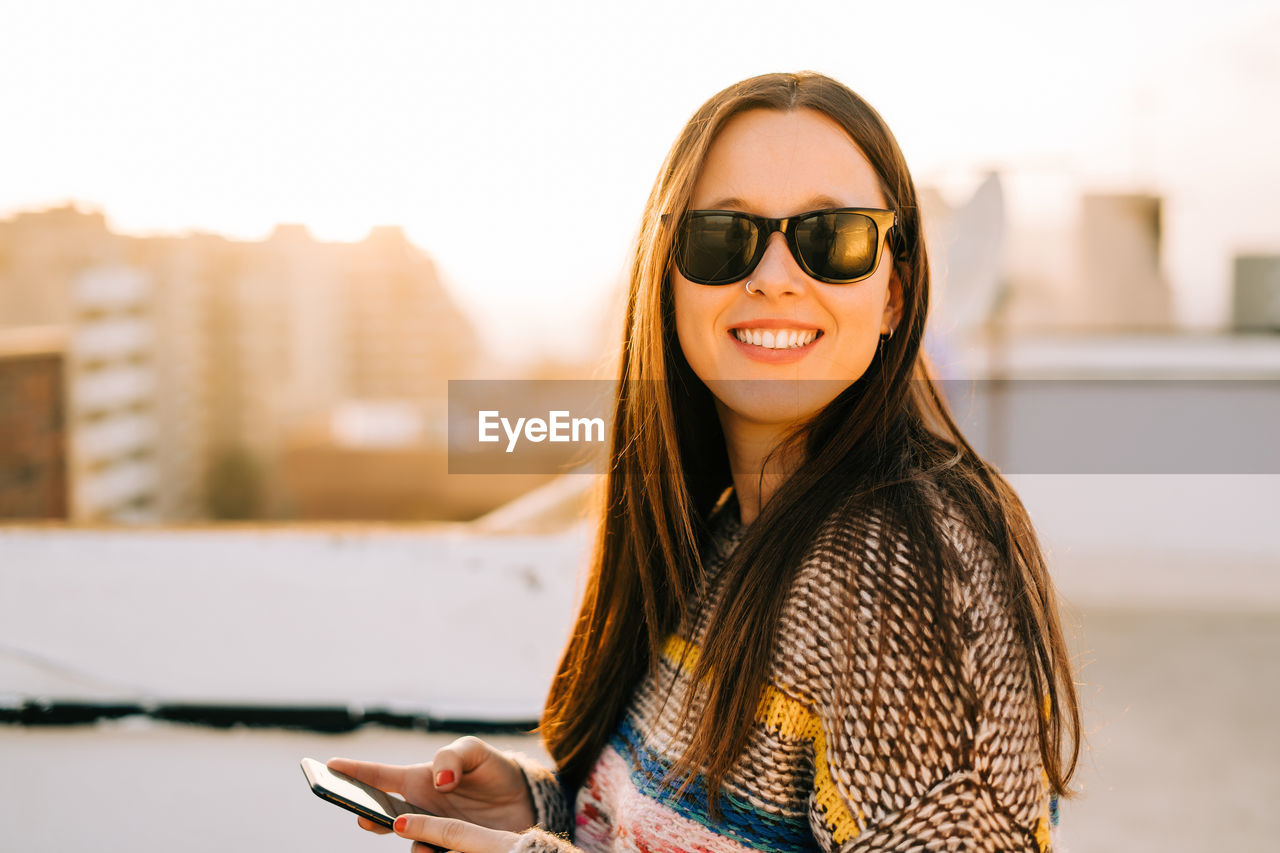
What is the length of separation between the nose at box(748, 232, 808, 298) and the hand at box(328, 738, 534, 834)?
2.52 feet

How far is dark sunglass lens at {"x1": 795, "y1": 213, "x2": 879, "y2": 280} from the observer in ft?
3.33

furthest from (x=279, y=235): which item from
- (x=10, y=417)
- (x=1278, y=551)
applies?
(x=1278, y=551)

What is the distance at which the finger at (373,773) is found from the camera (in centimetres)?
124

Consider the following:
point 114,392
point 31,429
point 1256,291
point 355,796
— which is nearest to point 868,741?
point 355,796

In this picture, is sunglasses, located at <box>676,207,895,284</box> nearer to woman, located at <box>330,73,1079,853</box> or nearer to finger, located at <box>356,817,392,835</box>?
woman, located at <box>330,73,1079,853</box>

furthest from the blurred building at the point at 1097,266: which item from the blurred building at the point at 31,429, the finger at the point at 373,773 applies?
the blurred building at the point at 31,429

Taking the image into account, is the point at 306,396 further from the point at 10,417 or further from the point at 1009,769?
the point at 1009,769

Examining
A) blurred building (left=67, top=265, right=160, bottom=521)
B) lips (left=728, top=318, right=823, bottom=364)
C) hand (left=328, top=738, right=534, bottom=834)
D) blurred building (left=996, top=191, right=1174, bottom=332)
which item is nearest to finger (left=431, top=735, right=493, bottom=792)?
hand (left=328, top=738, right=534, bottom=834)

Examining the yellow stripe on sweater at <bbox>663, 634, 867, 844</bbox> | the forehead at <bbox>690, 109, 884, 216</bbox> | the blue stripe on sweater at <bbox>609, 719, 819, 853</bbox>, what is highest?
the forehead at <bbox>690, 109, 884, 216</bbox>

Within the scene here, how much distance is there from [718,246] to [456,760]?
790 millimetres

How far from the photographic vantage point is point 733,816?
93 centimetres

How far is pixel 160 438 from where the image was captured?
228 ft

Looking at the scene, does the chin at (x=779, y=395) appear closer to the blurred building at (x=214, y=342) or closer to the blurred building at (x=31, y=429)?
the blurred building at (x=31, y=429)

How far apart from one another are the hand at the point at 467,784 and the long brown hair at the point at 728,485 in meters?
0.08
